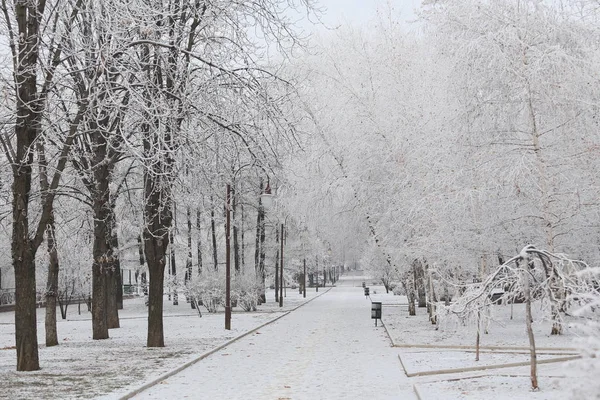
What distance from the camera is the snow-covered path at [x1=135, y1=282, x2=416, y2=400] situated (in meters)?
11.4

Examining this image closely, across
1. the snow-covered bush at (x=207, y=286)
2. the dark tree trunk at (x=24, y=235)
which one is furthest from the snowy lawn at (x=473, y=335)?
the snow-covered bush at (x=207, y=286)

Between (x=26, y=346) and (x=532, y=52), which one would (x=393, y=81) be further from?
(x=26, y=346)

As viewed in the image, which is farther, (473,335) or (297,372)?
(473,335)

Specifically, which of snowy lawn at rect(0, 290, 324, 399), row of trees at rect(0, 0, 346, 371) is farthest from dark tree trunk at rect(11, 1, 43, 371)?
snowy lawn at rect(0, 290, 324, 399)

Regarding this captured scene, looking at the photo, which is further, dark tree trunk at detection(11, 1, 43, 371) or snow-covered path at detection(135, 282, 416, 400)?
dark tree trunk at detection(11, 1, 43, 371)

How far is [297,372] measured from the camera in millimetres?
13992

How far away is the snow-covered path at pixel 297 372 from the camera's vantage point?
11.4m

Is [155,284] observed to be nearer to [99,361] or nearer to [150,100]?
[99,361]

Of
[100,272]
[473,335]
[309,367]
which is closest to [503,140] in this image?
[473,335]

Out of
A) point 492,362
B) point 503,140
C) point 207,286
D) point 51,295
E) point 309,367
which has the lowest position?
point 309,367

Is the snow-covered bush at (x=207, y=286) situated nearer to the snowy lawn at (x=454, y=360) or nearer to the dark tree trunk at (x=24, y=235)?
the snowy lawn at (x=454, y=360)

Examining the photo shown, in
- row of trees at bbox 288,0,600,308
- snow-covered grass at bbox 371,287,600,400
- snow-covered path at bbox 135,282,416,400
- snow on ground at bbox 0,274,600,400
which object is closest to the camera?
snow-covered grass at bbox 371,287,600,400

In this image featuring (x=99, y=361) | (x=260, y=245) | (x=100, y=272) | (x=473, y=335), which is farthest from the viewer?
(x=260, y=245)

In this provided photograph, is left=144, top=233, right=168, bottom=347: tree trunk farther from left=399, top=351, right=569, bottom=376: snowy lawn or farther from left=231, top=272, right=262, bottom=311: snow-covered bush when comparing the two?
left=231, top=272, right=262, bottom=311: snow-covered bush
